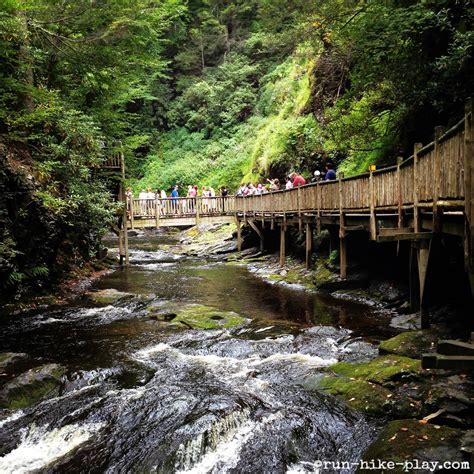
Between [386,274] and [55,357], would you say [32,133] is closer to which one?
[55,357]

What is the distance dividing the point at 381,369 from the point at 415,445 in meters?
2.35

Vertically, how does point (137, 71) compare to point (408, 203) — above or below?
above

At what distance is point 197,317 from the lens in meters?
11.9

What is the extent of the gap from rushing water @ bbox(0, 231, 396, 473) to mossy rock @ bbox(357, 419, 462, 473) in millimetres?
544

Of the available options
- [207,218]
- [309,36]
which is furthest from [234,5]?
[309,36]

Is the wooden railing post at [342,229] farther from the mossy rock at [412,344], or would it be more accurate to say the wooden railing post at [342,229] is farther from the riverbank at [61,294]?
the riverbank at [61,294]

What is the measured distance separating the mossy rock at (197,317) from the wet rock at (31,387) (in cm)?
402

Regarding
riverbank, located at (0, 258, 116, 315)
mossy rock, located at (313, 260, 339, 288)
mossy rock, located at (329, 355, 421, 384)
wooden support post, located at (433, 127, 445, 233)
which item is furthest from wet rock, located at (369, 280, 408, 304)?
riverbank, located at (0, 258, 116, 315)

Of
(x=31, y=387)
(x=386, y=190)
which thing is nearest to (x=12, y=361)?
(x=31, y=387)

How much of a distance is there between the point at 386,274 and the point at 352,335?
4918mm

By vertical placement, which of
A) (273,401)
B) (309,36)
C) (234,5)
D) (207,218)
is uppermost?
(234,5)

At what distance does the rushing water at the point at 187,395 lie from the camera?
18.5 ft

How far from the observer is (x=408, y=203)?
9875 millimetres

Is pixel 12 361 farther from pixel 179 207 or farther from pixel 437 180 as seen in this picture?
pixel 179 207
